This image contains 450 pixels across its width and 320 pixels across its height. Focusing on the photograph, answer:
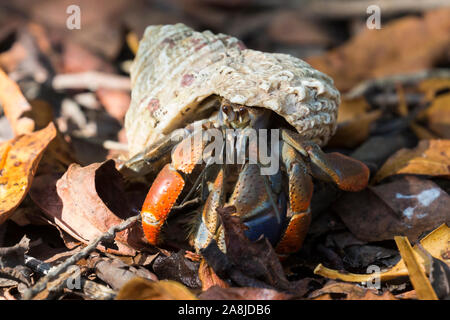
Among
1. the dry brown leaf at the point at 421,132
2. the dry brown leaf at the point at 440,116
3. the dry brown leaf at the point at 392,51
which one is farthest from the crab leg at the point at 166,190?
the dry brown leaf at the point at 392,51

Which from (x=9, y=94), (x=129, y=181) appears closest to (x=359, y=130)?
(x=129, y=181)

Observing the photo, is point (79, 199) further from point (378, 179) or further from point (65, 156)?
point (378, 179)

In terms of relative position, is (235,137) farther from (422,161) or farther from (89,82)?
(89,82)

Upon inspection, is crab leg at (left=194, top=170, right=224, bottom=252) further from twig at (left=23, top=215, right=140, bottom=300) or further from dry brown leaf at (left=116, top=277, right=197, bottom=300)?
dry brown leaf at (left=116, top=277, right=197, bottom=300)

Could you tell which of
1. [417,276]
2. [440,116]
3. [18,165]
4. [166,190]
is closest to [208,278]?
[166,190]

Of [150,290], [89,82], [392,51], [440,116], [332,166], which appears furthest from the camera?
[392,51]

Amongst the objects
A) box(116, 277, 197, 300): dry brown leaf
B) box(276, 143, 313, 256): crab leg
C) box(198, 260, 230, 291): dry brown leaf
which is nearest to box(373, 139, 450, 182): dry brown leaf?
box(276, 143, 313, 256): crab leg
